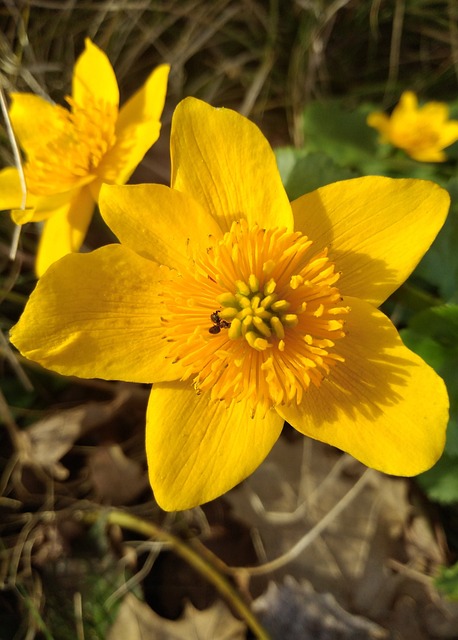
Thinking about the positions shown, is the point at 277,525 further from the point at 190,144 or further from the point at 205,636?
the point at 190,144

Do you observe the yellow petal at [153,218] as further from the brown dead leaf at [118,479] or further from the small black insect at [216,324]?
the brown dead leaf at [118,479]

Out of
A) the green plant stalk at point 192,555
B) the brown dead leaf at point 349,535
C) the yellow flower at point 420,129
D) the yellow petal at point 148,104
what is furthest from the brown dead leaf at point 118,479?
the yellow flower at point 420,129

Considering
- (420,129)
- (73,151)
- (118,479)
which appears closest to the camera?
(73,151)

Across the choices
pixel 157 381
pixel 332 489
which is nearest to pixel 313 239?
pixel 157 381

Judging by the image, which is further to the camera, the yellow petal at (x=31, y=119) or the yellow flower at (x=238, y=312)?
the yellow petal at (x=31, y=119)

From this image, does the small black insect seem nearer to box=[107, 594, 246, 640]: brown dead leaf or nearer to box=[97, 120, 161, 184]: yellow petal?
box=[97, 120, 161, 184]: yellow petal

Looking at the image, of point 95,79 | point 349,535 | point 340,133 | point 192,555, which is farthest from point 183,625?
point 340,133

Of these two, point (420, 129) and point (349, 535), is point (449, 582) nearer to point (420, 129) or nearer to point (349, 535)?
point (349, 535)
